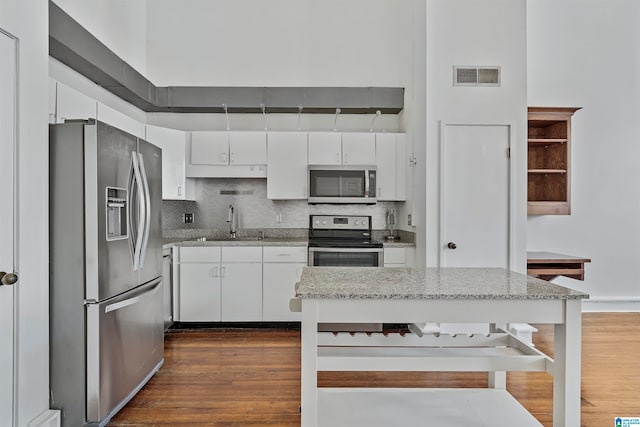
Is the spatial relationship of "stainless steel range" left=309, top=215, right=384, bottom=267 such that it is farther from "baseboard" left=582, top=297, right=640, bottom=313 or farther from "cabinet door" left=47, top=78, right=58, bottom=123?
"baseboard" left=582, top=297, right=640, bottom=313

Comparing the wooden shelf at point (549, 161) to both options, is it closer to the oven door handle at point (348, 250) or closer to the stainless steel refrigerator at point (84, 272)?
the oven door handle at point (348, 250)

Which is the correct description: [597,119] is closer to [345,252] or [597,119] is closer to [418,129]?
[418,129]

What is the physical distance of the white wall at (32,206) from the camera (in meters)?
2.06

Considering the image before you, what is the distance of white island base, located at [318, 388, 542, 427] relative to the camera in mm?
2191

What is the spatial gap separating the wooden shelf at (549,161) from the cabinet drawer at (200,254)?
3276mm

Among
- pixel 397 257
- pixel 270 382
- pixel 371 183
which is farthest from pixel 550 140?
pixel 270 382

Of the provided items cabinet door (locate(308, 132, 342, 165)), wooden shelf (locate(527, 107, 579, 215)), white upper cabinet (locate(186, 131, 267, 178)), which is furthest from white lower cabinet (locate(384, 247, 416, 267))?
white upper cabinet (locate(186, 131, 267, 178))

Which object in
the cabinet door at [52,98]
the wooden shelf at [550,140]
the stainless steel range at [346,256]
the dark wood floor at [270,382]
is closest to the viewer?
the dark wood floor at [270,382]

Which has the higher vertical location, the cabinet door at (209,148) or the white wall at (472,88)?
the white wall at (472,88)

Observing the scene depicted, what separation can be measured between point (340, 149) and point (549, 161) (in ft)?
7.69

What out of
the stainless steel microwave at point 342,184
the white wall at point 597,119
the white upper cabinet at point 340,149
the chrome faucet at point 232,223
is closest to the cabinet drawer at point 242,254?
the chrome faucet at point 232,223

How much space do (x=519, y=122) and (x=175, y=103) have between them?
353 cm

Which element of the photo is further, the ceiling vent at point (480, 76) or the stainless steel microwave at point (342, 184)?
the stainless steel microwave at point (342, 184)

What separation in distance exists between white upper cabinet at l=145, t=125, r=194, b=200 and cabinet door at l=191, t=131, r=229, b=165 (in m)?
0.12
